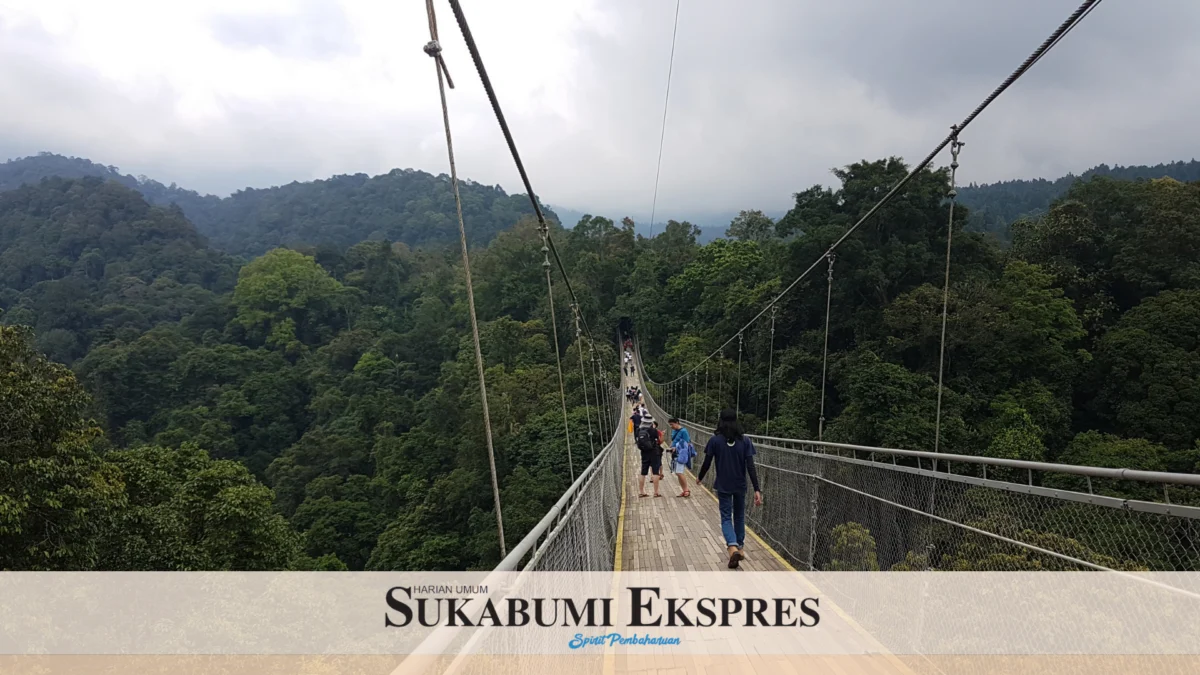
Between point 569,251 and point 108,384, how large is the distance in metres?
34.3

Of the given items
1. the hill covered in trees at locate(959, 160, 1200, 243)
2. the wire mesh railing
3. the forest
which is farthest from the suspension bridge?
the hill covered in trees at locate(959, 160, 1200, 243)

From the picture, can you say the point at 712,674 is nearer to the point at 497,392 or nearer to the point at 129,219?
the point at 497,392

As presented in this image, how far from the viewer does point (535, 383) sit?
26641 mm

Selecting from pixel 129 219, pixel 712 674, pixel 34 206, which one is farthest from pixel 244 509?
pixel 34 206

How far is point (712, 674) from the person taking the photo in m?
2.52

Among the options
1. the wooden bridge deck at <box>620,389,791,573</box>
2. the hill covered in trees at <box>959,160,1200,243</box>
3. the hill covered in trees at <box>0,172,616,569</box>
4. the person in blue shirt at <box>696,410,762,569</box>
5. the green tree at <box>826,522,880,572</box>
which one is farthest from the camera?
the hill covered in trees at <box>959,160,1200,243</box>

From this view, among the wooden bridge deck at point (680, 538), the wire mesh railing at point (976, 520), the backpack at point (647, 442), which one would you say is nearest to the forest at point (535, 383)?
the backpack at point (647, 442)

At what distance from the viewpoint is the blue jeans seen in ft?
12.4

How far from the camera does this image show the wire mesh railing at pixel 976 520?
1907 mm

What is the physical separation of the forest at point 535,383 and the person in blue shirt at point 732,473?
687cm

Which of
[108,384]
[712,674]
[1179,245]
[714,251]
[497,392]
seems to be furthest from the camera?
[714,251]

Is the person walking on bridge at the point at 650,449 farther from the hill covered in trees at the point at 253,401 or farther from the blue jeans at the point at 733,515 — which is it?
the hill covered in trees at the point at 253,401

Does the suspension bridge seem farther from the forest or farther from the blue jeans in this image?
the forest

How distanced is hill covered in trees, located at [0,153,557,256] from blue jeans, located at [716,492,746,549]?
88.0 meters
